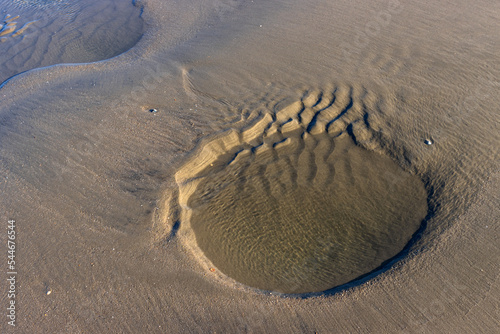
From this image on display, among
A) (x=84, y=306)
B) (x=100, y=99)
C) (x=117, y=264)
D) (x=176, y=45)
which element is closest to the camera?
(x=84, y=306)

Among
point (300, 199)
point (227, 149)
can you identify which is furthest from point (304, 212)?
point (227, 149)

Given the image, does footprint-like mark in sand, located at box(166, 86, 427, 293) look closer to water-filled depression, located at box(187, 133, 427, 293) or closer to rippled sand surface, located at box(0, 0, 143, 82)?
water-filled depression, located at box(187, 133, 427, 293)

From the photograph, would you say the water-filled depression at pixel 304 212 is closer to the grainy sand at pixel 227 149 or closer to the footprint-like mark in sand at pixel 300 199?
the footprint-like mark in sand at pixel 300 199

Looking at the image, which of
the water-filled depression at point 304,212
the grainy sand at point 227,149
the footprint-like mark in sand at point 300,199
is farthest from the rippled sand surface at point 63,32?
the water-filled depression at point 304,212

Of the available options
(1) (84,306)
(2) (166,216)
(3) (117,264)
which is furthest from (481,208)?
(1) (84,306)

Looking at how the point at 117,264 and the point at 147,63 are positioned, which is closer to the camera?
the point at 117,264

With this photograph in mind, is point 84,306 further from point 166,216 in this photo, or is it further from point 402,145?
point 402,145

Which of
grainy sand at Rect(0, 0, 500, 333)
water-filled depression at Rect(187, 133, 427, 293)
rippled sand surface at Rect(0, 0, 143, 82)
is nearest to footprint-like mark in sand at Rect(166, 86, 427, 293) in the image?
water-filled depression at Rect(187, 133, 427, 293)
